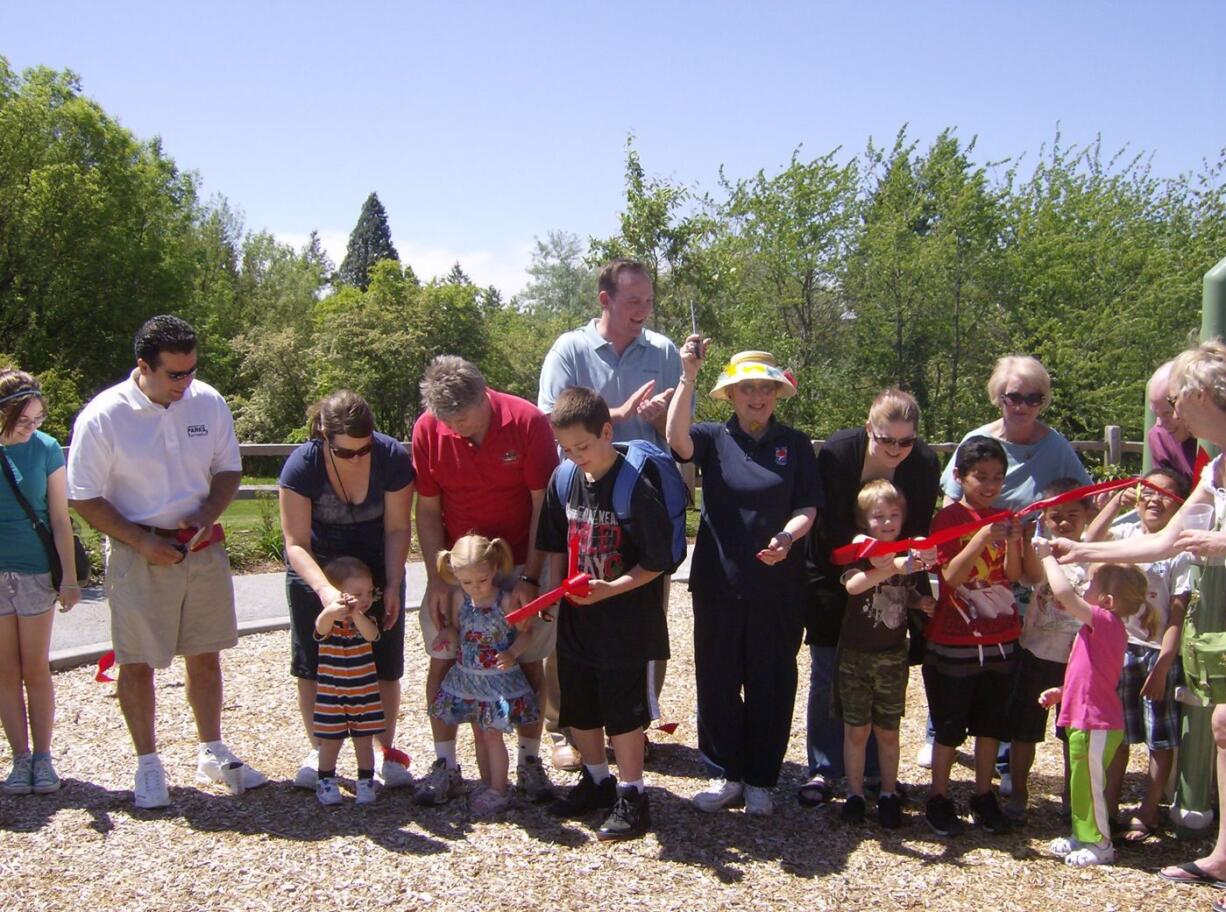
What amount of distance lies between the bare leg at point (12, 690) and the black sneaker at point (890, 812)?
Answer: 12.3 feet

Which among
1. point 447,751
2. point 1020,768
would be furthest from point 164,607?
point 1020,768

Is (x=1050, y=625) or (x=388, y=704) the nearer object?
(x=1050, y=625)

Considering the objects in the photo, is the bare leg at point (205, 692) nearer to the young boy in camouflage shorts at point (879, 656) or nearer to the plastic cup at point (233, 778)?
the plastic cup at point (233, 778)

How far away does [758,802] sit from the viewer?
4.27 metres

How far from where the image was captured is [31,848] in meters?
4.01

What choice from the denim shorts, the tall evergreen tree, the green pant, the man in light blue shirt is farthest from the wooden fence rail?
the tall evergreen tree

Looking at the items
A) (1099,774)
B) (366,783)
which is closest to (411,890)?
(366,783)

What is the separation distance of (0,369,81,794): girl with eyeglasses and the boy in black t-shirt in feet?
7.54

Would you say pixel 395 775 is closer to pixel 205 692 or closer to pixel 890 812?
pixel 205 692

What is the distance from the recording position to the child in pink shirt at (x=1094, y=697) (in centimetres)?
381

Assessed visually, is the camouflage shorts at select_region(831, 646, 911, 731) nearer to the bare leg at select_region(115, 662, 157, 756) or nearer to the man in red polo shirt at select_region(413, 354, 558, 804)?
the man in red polo shirt at select_region(413, 354, 558, 804)

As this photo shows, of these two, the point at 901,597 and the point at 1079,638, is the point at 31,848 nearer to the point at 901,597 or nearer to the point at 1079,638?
the point at 901,597

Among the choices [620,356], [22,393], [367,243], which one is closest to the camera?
[22,393]

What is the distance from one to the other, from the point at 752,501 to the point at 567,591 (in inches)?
32.4
